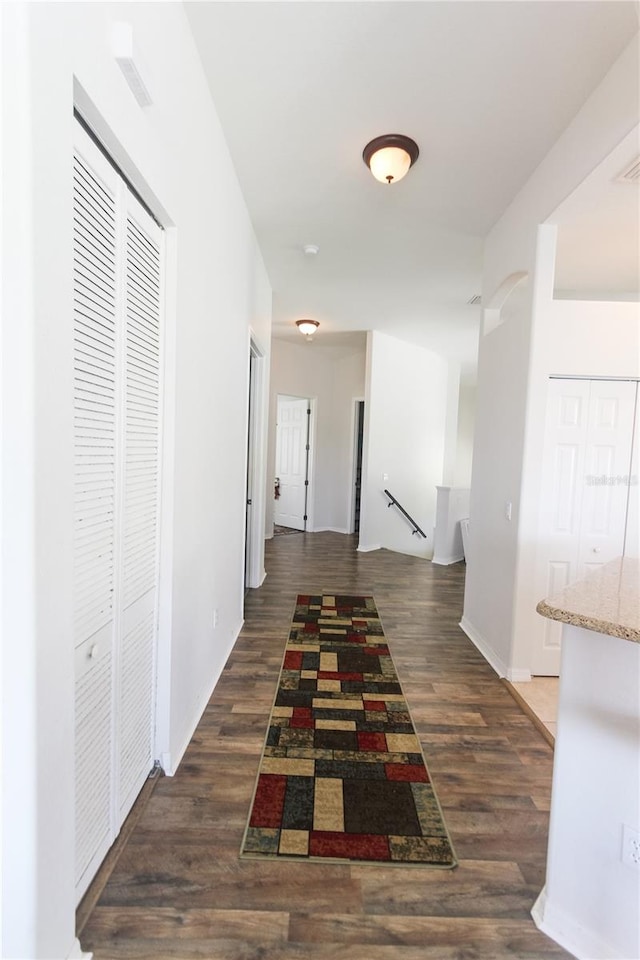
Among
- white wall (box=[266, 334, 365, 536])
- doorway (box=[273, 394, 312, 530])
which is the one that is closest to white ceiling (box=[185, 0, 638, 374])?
white wall (box=[266, 334, 365, 536])

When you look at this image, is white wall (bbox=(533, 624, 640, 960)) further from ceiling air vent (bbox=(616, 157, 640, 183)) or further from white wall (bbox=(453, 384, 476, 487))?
white wall (bbox=(453, 384, 476, 487))

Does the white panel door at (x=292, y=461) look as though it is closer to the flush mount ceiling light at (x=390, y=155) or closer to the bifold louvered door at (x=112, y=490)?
the flush mount ceiling light at (x=390, y=155)

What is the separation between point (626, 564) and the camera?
161 cm

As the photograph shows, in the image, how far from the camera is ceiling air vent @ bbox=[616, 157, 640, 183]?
1.86 m

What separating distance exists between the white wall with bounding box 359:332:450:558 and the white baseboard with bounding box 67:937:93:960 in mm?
5002

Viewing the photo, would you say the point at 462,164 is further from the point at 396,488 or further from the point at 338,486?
the point at 338,486

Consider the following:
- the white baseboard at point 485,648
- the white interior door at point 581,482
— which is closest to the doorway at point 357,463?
the white baseboard at point 485,648

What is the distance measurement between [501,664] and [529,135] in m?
3.00

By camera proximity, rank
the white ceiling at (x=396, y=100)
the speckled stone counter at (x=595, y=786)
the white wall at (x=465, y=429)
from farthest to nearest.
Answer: the white wall at (x=465, y=429), the white ceiling at (x=396, y=100), the speckled stone counter at (x=595, y=786)

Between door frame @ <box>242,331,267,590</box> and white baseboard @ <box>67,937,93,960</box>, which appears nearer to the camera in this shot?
white baseboard @ <box>67,937,93,960</box>

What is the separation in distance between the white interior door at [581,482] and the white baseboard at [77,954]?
2.49 metres

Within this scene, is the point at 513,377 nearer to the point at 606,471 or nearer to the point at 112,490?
the point at 606,471

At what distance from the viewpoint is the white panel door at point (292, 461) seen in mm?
7230

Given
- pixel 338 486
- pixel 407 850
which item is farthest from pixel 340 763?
pixel 338 486
